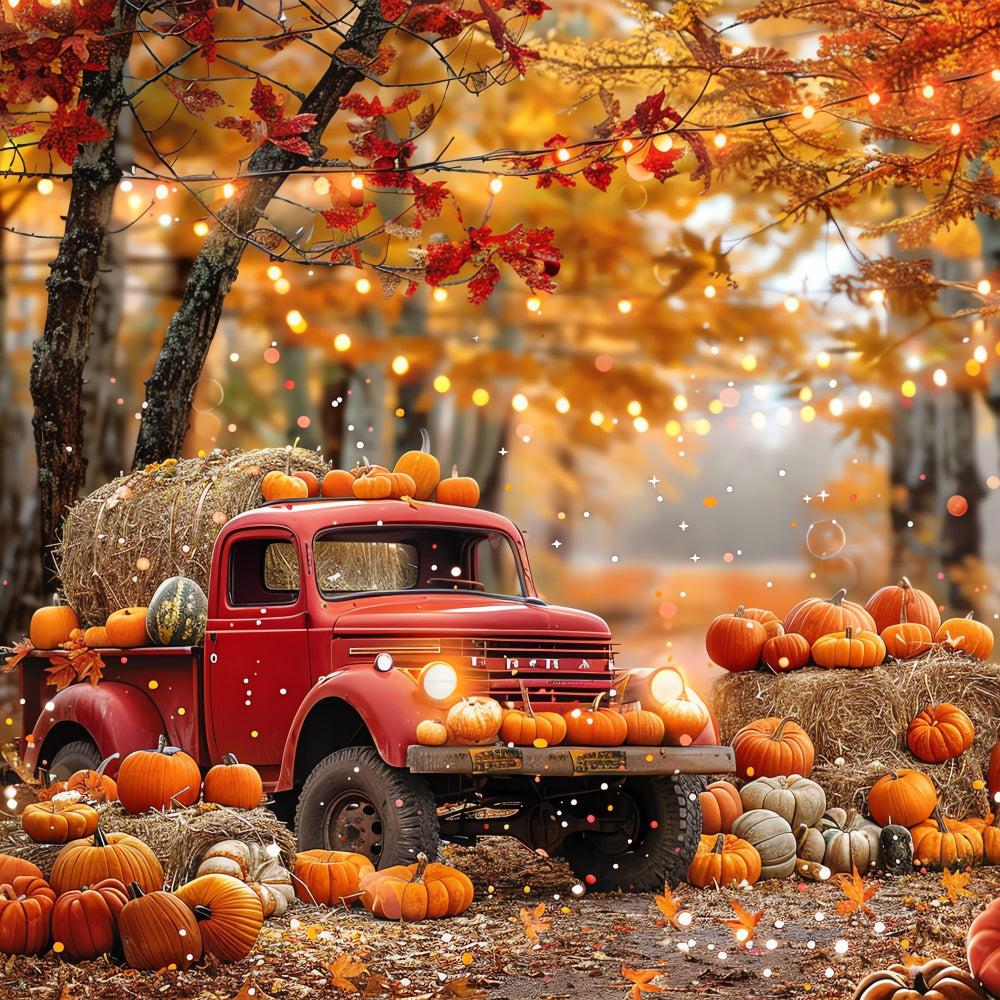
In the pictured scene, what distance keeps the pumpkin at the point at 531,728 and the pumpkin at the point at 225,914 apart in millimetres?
1266

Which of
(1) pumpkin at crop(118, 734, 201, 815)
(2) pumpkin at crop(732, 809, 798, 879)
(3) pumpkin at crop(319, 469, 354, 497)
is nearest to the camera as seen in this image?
(1) pumpkin at crop(118, 734, 201, 815)

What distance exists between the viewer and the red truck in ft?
17.3

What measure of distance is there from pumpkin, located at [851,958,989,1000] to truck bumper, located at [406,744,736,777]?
8.02 ft

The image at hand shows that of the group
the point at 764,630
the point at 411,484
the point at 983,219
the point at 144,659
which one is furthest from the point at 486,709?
the point at 983,219

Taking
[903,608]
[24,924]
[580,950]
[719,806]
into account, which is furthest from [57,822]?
[903,608]

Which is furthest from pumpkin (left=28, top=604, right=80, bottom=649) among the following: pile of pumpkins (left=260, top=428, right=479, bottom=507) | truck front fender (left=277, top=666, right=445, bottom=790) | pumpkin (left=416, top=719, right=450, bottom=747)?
pumpkin (left=416, top=719, right=450, bottom=747)

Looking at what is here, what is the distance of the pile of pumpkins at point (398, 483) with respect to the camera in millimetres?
6680

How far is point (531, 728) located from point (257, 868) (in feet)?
3.91

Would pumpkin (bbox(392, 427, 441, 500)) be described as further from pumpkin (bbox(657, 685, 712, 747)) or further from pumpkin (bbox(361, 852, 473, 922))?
pumpkin (bbox(361, 852, 473, 922))

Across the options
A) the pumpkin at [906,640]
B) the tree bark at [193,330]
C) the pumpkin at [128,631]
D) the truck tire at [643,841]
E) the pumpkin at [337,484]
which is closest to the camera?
the truck tire at [643,841]

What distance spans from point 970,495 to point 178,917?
9540mm

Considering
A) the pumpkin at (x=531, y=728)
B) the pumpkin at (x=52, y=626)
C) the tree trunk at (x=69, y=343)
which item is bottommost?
the pumpkin at (x=531, y=728)

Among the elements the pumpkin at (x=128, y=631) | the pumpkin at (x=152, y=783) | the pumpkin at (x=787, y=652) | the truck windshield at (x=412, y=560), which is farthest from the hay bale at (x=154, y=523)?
the pumpkin at (x=787, y=652)

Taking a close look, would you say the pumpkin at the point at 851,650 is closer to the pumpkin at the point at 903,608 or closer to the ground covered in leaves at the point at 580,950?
the pumpkin at the point at 903,608
